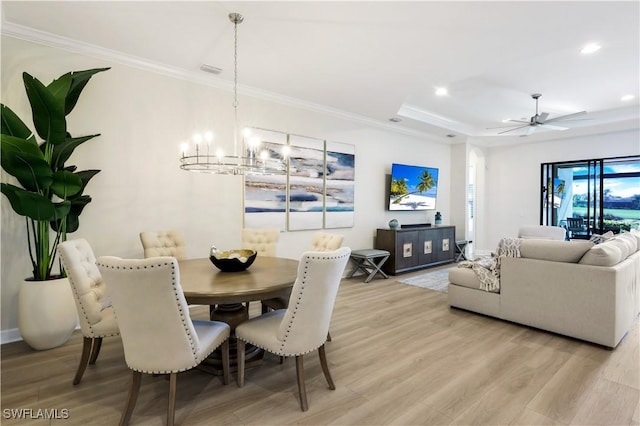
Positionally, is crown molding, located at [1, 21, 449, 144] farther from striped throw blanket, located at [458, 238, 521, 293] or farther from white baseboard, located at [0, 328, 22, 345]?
striped throw blanket, located at [458, 238, 521, 293]

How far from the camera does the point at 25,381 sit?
2414 mm

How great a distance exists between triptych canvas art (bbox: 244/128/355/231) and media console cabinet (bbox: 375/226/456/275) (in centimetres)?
84

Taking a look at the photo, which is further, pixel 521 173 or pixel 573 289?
pixel 521 173

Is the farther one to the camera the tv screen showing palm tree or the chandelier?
the tv screen showing palm tree

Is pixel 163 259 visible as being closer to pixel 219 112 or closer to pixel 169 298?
pixel 169 298

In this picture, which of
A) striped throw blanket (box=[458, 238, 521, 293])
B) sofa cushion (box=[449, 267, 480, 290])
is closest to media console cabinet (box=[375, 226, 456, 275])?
sofa cushion (box=[449, 267, 480, 290])

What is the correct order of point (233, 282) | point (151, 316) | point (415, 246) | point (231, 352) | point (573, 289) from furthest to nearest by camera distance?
point (415, 246), point (573, 289), point (231, 352), point (233, 282), point (151, 316)

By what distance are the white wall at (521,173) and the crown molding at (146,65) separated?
4691 millimetres

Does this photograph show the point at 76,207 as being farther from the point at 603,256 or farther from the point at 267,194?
the point at 603,256

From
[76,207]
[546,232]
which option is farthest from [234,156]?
[546,232]

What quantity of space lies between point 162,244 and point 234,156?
1301mm

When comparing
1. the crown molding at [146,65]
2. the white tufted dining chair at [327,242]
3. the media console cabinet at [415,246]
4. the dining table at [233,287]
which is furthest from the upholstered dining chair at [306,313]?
the media console cabinet at [415,246]

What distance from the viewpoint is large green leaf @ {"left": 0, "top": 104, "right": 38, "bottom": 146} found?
279 cm

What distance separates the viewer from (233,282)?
2.36 m
